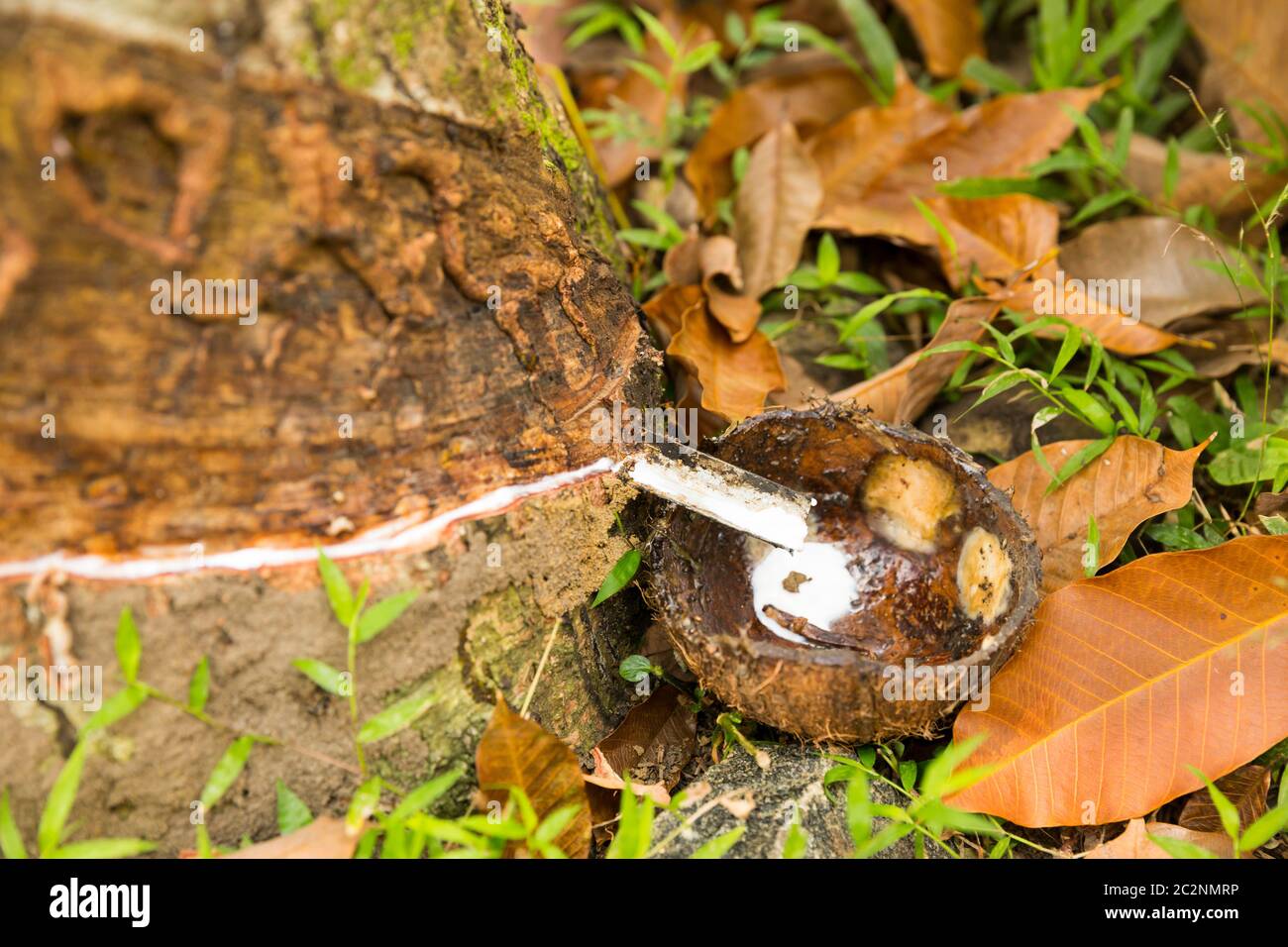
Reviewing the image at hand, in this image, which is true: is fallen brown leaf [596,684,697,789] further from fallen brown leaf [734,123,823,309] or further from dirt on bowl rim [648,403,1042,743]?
fallen brown leaf [734,123,823,309]

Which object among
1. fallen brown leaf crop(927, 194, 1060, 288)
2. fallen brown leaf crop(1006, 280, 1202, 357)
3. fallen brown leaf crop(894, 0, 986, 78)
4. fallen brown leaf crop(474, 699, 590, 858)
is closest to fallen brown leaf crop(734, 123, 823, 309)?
fallen brown leaf crop(927, 194, 1060, 288)

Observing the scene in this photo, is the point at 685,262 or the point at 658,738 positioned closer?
the point at 658,738

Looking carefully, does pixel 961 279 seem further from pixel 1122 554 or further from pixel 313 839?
pixel 313 839

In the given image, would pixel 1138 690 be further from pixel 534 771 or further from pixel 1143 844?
pixel 534 771

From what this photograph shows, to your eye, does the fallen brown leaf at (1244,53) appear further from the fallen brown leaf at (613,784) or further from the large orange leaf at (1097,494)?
the fallen brown leaf at (613,784)

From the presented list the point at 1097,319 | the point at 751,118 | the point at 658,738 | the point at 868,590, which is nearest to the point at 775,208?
the point at 751,118

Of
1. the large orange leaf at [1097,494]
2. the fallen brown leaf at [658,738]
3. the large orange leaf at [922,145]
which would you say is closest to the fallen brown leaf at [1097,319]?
the large orange leaf at [1097,494]
